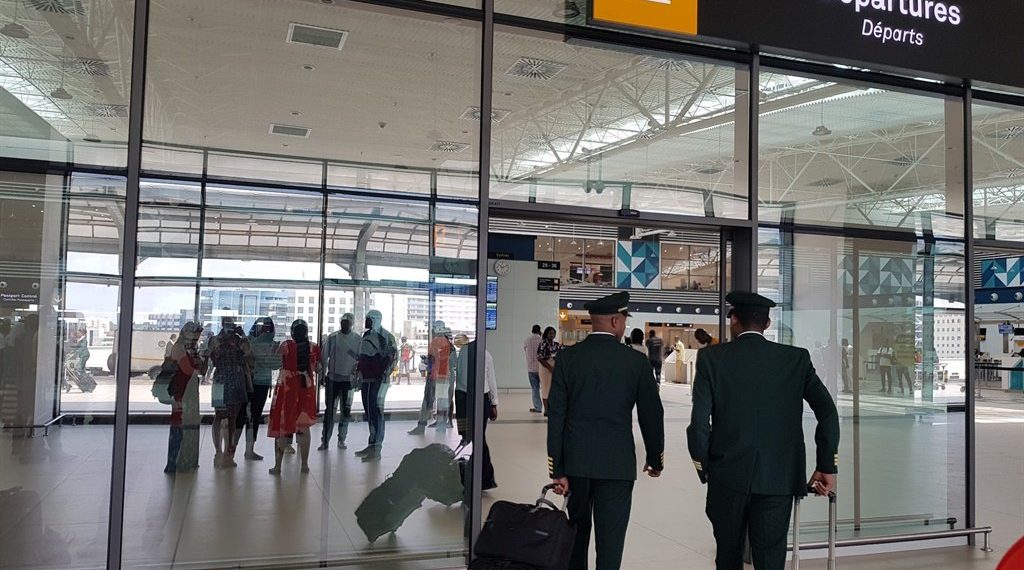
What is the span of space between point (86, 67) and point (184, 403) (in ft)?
5.99

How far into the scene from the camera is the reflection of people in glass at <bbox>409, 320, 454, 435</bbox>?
4996 mm

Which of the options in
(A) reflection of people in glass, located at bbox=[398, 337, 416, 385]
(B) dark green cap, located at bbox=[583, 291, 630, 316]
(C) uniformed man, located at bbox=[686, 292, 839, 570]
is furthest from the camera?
(A) reflection of people in glass, located at bbox=[398, 337, 416, 385]

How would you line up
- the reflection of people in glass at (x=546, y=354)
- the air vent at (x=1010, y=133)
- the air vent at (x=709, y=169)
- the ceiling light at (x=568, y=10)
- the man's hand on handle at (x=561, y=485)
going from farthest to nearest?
the reflection of people in glass at (x=546, y=354)
the air vent at (x=1010, y=133)
the air vent at (x=709, y=169)
the ceiling light at (x=568, y=10)
the man's hand on handle at (x=561, y=485)

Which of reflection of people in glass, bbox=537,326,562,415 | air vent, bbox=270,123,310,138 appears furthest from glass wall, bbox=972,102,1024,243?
reflection of people in glass, bbox=537,326,562,415

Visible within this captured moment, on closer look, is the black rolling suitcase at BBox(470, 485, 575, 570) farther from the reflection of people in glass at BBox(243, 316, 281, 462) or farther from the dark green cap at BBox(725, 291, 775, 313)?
the reflection of people in glass at BBox(243, 316, 281, 462)

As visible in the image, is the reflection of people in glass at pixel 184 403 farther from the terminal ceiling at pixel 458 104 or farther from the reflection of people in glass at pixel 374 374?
the terminal ceiling at pixel 458 104

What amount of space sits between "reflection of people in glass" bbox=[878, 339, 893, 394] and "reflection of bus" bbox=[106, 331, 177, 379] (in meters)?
4.80

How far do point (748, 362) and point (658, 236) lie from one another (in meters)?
21.7

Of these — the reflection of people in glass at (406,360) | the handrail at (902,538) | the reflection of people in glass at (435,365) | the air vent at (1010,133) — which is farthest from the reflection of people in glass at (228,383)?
the air vent at (1010,133)

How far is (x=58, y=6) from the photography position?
4328 mm

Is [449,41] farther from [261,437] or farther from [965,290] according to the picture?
[965,290]

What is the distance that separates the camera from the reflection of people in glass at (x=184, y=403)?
4.48 meters

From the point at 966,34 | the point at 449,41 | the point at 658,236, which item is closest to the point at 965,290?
the point at 966,34

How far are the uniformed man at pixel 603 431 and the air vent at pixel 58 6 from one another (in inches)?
122
